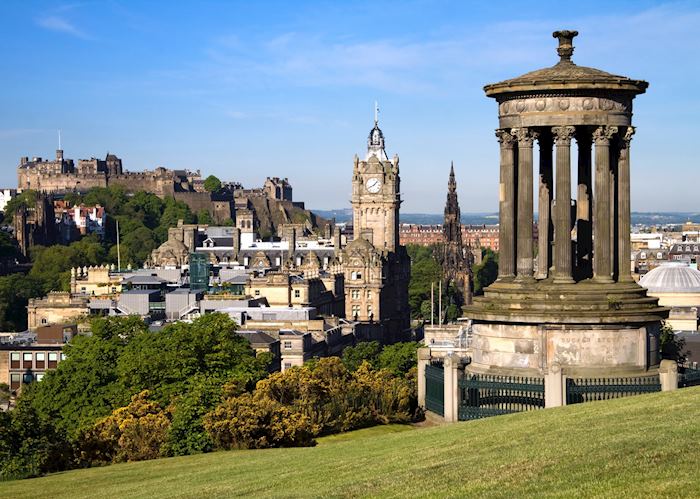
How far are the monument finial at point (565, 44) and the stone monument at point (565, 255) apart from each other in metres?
0.30

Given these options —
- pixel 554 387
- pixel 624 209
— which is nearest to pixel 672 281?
pixel 624 209

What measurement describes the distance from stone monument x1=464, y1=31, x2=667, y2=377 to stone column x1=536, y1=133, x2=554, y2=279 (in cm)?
10

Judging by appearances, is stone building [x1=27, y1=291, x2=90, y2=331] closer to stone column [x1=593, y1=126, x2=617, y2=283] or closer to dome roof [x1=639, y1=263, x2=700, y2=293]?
dome roof [x1=639, y1=263, x2=700, y2=293]

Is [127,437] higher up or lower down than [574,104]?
lower down

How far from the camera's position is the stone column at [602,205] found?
144 feet

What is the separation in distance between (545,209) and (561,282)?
2.50 meters

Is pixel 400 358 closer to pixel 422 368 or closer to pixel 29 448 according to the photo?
pixel 29 448

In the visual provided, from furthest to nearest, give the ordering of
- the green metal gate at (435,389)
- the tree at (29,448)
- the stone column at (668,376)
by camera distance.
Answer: the tree at (29,448)
the green metal gate at (435,389)
the stone column at (668,376)

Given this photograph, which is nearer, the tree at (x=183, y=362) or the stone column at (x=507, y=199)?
the stone column at (x=507, y=199)

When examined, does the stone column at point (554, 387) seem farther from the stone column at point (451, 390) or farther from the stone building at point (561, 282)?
the stone column at point (451, 390)

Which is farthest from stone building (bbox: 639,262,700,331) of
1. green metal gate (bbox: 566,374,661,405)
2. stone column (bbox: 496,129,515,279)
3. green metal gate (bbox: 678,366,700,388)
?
green metal gate (bbox: 566,374,661,405)

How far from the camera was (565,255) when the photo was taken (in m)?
44.2

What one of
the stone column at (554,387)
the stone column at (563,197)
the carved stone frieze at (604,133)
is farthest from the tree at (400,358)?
the stone column at (554,387)

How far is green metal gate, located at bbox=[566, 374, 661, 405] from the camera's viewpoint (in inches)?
1697
